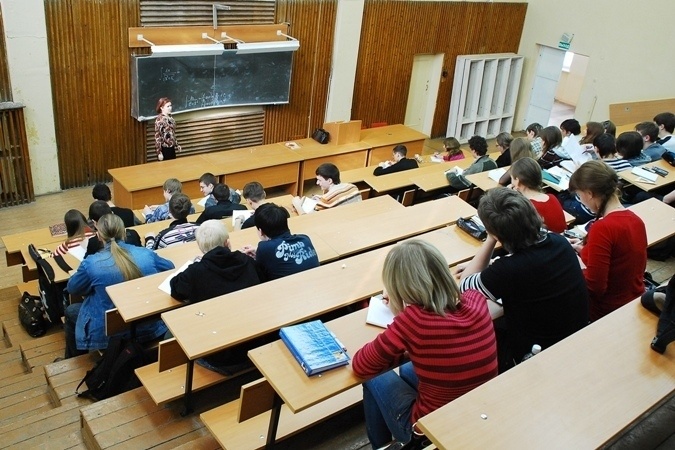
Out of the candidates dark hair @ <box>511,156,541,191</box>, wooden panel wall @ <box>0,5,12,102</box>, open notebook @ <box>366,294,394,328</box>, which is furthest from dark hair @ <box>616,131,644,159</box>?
wooden panel wall @ <box>0,5,12,102</box>

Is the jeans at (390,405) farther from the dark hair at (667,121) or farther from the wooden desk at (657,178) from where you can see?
the dark hair at (667,121)

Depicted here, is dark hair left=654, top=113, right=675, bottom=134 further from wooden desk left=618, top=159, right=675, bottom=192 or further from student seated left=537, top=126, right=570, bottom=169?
student seated left=537, top=126, right=570, bottom=169

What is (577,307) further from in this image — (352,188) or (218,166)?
(218,166)

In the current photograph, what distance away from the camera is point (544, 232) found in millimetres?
2967

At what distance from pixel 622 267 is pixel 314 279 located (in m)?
1.71

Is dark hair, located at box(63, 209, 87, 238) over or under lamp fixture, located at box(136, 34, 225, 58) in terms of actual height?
under

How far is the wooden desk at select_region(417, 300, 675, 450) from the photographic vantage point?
7.38 ft

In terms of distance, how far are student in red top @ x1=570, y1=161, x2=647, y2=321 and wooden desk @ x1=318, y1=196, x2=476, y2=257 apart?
1.50 metres

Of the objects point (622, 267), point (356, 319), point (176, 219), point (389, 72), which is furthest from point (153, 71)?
point (622, 267)

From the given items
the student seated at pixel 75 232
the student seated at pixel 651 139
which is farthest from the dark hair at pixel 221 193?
the student seated at pixel 651 139

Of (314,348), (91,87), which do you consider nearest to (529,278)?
(314,348)

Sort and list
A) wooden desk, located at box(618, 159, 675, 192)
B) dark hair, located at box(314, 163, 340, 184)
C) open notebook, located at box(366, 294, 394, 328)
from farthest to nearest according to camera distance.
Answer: dark hair, located at box(314, 163, 340, 184), wooden desk, located at box(618, 159, 675, 192), open notebook, located at box(366, 294, 394, 328)

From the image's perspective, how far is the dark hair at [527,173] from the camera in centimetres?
399

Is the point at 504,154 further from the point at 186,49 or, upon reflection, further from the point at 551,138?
the point at 186,49
